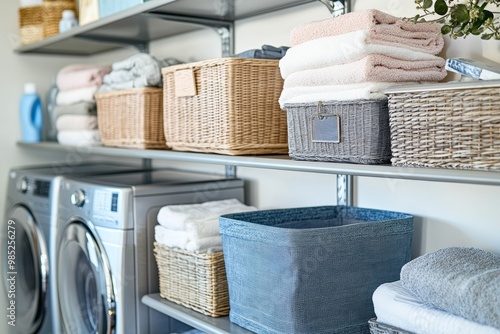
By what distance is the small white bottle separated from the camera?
9.04 ft

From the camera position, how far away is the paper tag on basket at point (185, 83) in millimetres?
1913

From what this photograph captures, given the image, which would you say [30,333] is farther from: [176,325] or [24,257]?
[176,325]

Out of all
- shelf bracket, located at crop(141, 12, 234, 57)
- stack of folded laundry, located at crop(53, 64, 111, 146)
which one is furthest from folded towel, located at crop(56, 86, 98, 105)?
shelf bracket, located at crop(141, 12, 234, 57)

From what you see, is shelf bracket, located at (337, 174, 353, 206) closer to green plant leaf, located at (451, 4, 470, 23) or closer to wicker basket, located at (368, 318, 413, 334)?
wicker basket, located at (368, 318, 413, 334)

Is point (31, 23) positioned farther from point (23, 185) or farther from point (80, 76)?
point (23, 185)

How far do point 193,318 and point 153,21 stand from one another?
1.13 m

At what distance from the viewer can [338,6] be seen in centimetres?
183

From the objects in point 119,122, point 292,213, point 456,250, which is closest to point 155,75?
point 119,122

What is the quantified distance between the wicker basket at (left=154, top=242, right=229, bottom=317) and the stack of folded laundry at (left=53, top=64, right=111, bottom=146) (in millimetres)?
833

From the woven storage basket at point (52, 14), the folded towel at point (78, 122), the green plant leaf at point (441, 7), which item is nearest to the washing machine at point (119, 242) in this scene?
the folded towel at point (78, 122)

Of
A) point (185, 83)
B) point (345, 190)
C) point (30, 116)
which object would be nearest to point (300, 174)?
point (345, 190)

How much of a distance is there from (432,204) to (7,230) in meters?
2.04

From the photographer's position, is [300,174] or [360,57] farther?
[300,174]

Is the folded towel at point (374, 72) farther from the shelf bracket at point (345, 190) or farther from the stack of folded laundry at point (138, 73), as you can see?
the stack of folded laundry at point (138, 73)
